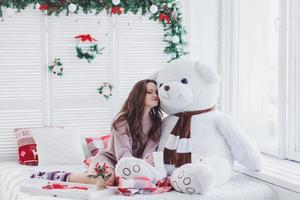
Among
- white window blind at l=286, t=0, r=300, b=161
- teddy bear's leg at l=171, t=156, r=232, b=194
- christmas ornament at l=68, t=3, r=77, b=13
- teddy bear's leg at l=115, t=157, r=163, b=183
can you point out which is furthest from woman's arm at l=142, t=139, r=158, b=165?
christmas ornament at l=68, t=3, r=77, b=13

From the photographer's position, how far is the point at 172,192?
2555 mm

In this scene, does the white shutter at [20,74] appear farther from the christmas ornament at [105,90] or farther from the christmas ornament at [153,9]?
the christmas ornament at [153,9]

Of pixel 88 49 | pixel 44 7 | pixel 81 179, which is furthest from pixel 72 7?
pixel 81 179

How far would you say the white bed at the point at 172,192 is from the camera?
2484mm

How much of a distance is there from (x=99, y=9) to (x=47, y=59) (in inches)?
22.9

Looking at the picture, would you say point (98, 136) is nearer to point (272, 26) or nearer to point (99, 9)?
point (99, 9)

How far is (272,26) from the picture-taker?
3.57 meters

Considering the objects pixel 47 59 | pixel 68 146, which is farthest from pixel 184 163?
pixel 47 59

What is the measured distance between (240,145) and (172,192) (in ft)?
2.00

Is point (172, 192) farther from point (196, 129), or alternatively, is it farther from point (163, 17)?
point (163, 17)

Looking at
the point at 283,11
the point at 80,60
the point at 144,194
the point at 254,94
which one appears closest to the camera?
the point at 144,194

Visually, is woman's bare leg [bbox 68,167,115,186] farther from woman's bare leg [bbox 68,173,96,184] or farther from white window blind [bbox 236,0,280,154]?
white window blind [bbox 236,0,280,154]

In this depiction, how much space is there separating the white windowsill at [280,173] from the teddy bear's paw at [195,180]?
18.0 inches

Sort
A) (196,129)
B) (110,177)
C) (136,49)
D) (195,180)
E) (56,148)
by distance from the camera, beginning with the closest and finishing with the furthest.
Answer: (195,180), (110,177), (196,129), (56,148), (136,49)
